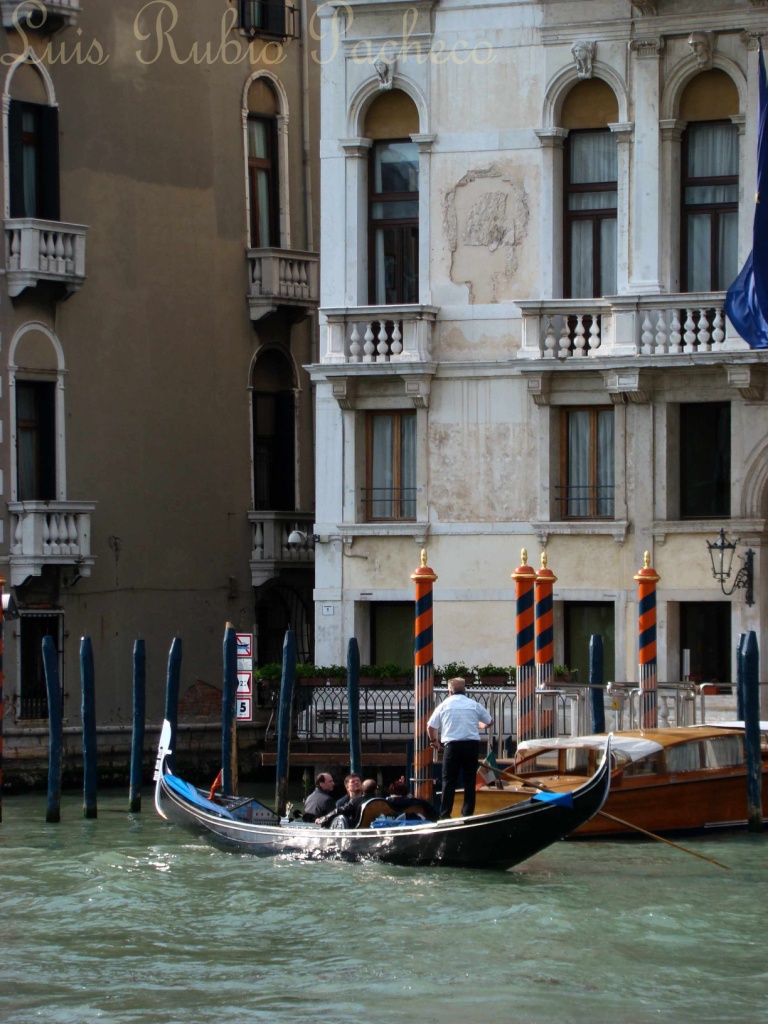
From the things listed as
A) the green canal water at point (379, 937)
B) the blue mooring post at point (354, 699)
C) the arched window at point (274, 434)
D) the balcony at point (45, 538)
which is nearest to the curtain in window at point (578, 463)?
the blue mooring post at point (354, 699)

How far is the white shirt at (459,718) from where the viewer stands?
2278 cm

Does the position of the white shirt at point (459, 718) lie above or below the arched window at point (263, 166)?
below

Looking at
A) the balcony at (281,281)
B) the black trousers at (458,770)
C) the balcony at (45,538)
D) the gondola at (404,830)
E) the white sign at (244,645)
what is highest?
the balcony at (281,281)

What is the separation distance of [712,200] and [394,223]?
12.5 feet

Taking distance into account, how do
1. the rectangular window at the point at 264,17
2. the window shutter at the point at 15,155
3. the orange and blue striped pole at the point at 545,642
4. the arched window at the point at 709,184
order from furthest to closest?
the rectangular window at the point at 264,17 → the window shutter at the point at 15,155 → the arched window at the point at 709,184 → the orange and blue striped pole at the point at 545,642

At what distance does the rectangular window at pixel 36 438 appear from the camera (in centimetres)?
3028

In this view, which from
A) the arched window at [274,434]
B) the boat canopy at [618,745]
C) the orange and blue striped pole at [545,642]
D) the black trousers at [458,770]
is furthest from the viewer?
the arched window at [274,434]

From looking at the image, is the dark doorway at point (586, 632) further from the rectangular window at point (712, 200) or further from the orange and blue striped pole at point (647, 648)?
the rectangular window at point (712, 200)

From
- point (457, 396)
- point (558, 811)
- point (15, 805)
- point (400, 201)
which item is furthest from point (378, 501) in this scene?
point (558, 811)

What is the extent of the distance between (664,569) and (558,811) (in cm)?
744

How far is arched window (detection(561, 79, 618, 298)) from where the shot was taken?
2886 cm

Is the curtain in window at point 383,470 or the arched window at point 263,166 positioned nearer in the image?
the curtain in window at point 383,470

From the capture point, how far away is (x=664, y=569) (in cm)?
2842

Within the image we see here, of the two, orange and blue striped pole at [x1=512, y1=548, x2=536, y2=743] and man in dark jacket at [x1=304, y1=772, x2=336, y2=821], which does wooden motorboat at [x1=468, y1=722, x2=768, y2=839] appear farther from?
man in dark jacket at [x1=304, y1=772, x2=336, y2=821]
